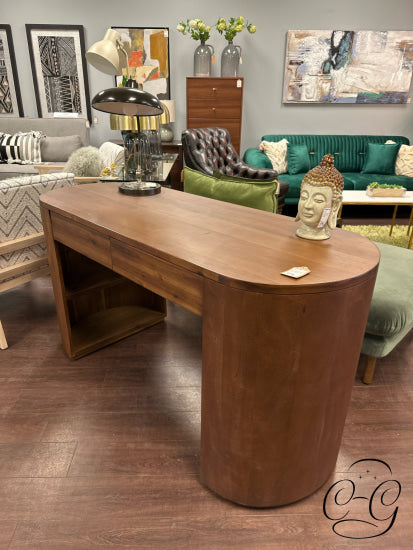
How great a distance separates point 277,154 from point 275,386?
426cm

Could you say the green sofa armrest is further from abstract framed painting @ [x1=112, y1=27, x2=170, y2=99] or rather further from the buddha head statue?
the buddha head statue

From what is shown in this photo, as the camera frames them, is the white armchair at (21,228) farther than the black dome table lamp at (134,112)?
Yes

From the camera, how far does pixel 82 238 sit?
1583 millimetres

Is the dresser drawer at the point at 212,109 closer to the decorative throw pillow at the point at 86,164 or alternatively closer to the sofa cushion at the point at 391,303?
the decorative throw pillow at the point at 86,164

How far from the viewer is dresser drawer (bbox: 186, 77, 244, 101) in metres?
4.57

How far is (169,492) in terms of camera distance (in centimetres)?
137

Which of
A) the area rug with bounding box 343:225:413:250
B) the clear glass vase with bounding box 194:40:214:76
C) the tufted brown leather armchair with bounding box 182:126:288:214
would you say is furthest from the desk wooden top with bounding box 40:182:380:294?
the clear glass vase with bounding box 194:40:214:76

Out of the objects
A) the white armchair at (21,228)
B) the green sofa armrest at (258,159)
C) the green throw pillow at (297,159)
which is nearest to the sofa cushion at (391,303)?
the white armchair at (21,228)

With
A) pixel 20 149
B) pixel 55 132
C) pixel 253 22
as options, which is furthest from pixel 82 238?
pixel 253 22

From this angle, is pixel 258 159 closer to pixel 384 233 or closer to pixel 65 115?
pixel 384 233

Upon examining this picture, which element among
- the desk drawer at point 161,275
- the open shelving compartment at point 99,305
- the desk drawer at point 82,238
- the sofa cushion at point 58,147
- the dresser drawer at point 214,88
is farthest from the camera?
the sofa cushion at point 58,147

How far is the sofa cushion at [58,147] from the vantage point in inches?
198

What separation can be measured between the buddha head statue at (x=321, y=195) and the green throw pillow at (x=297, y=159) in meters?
3.83

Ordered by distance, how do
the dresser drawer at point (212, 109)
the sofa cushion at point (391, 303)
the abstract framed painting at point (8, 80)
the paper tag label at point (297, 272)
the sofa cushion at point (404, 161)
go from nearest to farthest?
the paper tag label at point (297, 272), the sofa cushion at point (391, 303), the dresser drawer at point (212, 109), the sofa cushion at point (404, 161), the abstract framed painting at point (8, 80)
